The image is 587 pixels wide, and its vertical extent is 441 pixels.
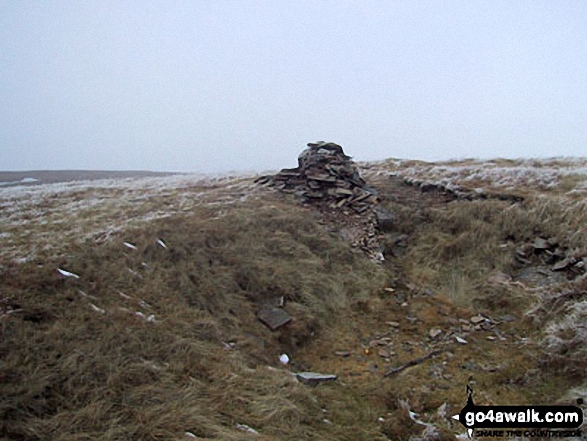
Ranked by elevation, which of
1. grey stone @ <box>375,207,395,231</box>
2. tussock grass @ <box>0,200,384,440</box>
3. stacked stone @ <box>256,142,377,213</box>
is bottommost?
tussock grass @ <box>0,200,384,440</box>

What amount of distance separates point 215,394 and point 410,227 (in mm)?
9112

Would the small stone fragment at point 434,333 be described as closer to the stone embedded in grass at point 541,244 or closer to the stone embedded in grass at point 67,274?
the stone embedded in grass at point 541,244

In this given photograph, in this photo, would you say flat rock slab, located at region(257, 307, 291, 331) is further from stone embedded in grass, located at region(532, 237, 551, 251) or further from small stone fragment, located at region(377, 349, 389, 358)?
stone embedded in grass, located at region(532, 237, 551, 251)

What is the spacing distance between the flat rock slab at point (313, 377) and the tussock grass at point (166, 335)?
275mm

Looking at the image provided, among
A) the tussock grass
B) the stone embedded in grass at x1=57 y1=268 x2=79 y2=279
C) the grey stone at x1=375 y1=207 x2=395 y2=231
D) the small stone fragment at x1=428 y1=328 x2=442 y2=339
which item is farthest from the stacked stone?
the stone embedded in grass at x1=57 y1=268 x2=79 y2=279

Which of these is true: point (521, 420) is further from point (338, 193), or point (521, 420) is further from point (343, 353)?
point (338, 193)

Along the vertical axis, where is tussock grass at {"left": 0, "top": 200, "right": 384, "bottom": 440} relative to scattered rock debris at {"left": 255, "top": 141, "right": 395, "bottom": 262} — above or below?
below

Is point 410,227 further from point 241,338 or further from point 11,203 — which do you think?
point 11,203

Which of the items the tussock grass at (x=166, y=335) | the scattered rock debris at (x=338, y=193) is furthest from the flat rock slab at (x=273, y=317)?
the scattered rock debris at (x=338, y=193)

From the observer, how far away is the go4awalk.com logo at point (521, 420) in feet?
13.0

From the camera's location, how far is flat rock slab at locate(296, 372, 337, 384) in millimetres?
5523

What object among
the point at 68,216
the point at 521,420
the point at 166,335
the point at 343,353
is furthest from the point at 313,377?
the point at 68,216

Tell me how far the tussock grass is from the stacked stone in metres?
3.81

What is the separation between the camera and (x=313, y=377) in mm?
5586
